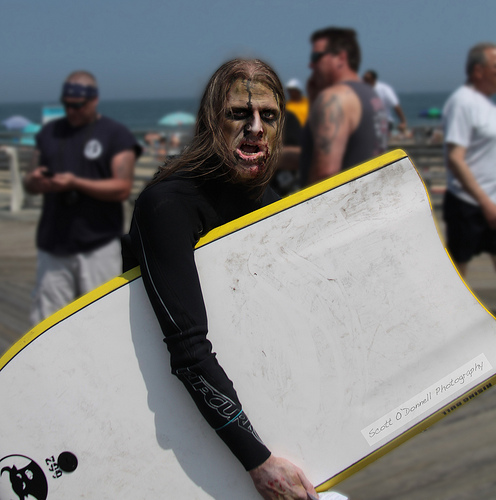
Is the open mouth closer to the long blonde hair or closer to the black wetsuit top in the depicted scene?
the long blonde hair

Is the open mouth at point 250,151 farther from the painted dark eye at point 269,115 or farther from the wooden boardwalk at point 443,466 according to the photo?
the wooden boardwalk at point 443,466

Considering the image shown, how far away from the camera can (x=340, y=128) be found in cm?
292

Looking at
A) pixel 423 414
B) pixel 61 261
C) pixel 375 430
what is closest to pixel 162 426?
pixel 375 430

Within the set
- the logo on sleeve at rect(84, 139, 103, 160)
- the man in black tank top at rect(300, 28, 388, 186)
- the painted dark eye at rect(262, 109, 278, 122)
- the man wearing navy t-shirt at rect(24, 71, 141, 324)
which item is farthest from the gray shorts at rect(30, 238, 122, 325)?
the painted dark eye at rect(262, 109, 278, 122)

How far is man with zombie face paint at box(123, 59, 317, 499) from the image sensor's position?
1.27m

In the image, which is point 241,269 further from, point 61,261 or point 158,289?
point 61,261

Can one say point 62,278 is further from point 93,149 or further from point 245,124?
point 245,124

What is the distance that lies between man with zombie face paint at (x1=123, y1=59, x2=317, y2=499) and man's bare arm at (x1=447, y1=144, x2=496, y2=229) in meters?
2.63

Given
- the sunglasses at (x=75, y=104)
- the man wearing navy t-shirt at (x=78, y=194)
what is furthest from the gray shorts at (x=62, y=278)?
the sunglasses at (x=75, y=104)

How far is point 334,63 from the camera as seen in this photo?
3.21m

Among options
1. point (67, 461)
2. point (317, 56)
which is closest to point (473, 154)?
point (317, 56)

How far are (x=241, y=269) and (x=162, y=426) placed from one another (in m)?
0.38

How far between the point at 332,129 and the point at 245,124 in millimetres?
1605

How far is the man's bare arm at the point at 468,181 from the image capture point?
3793 mm
